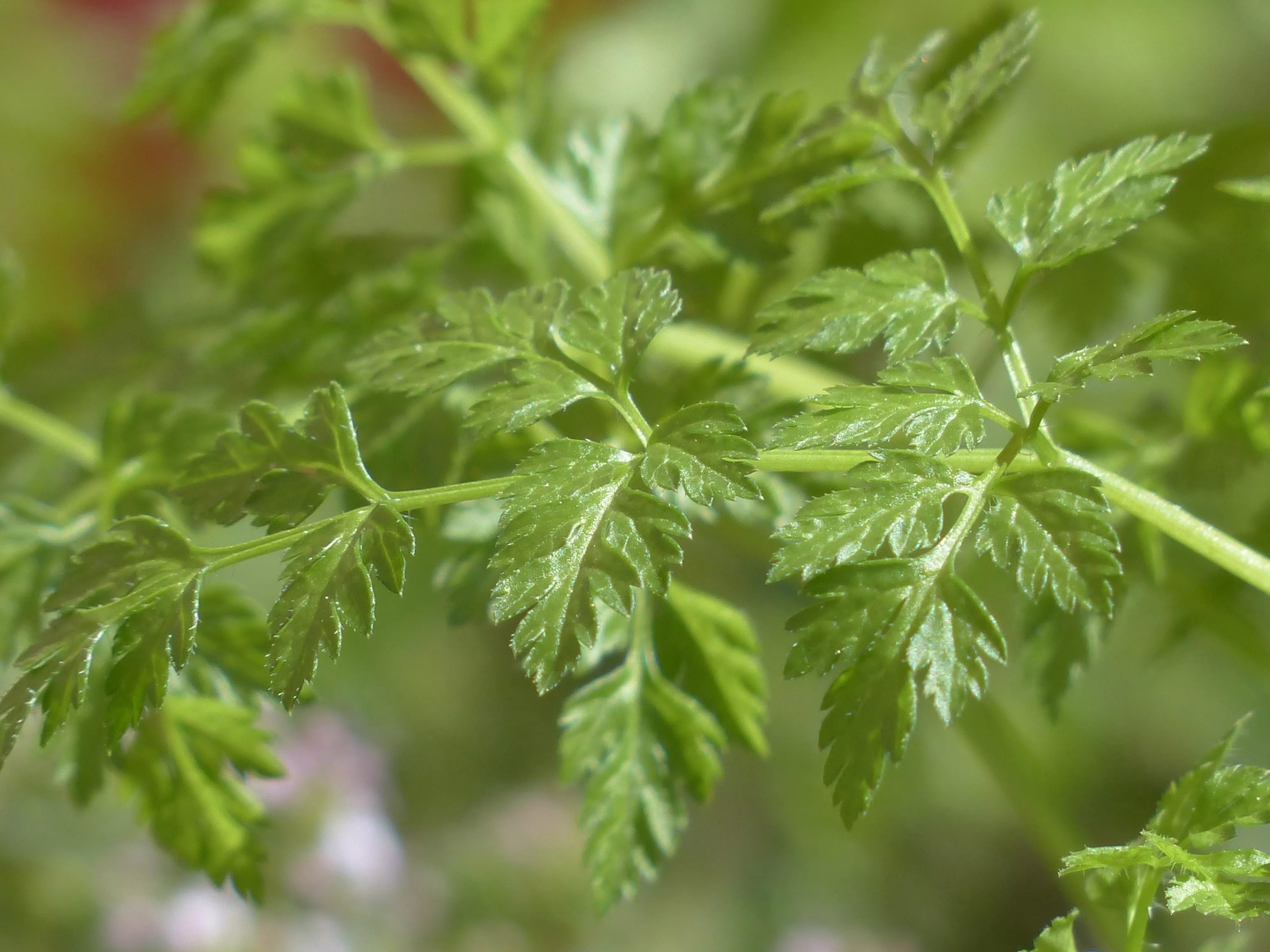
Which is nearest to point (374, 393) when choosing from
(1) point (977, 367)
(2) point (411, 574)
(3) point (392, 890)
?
(1) point (977, 367)

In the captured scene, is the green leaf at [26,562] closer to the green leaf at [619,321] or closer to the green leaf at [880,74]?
the green leaf at [619,321]

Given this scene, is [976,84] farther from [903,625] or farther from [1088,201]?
[903,625]

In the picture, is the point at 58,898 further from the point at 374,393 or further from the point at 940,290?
the point at 940,290


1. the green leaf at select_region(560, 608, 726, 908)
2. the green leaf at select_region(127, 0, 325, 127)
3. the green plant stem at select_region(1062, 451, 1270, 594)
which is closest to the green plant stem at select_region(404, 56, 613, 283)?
the green leaf at select_region(127, 0, 325, 127)

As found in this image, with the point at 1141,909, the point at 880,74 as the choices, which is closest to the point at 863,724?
the point at 1141,909

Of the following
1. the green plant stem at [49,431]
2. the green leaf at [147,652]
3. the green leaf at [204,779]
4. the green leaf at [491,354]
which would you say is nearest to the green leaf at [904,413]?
the green leaf at [491,354]

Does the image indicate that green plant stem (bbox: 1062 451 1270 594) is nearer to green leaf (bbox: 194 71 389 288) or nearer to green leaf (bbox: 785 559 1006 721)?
green leaf (bbox: 785 559 1006 721)
